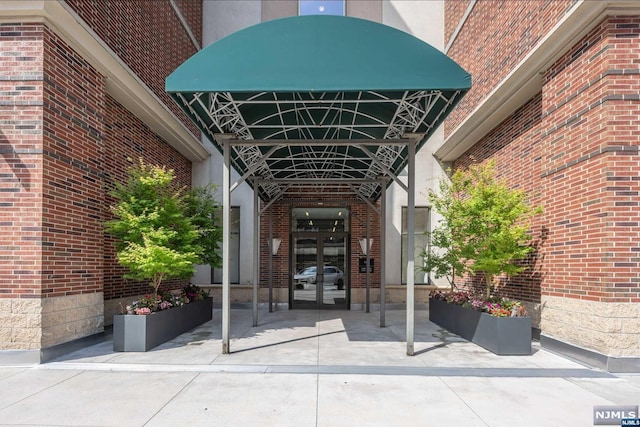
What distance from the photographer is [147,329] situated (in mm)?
7352

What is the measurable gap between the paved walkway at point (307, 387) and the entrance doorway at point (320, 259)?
232 inches

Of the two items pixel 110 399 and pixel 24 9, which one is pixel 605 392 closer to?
pixel 110 399

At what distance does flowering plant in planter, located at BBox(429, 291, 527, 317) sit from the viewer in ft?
24.7

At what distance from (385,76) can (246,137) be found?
3836 mm

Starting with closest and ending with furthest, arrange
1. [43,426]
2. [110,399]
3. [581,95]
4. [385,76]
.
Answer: [43,426]
[110,399]
[385,76]
[581,95]

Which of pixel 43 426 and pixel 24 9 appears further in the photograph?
pixel 24 9

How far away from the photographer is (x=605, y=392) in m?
5.25

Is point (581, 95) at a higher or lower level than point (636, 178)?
higher

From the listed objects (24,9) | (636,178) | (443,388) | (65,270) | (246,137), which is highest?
(24,9)

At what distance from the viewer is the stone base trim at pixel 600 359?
6.04 meters

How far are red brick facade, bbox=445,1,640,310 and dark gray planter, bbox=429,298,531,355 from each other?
3.14 ft

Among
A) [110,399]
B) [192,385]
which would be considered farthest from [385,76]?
[110,399]

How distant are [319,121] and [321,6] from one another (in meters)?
8.71

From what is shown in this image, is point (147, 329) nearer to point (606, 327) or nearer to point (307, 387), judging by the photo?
point (307, 387)
